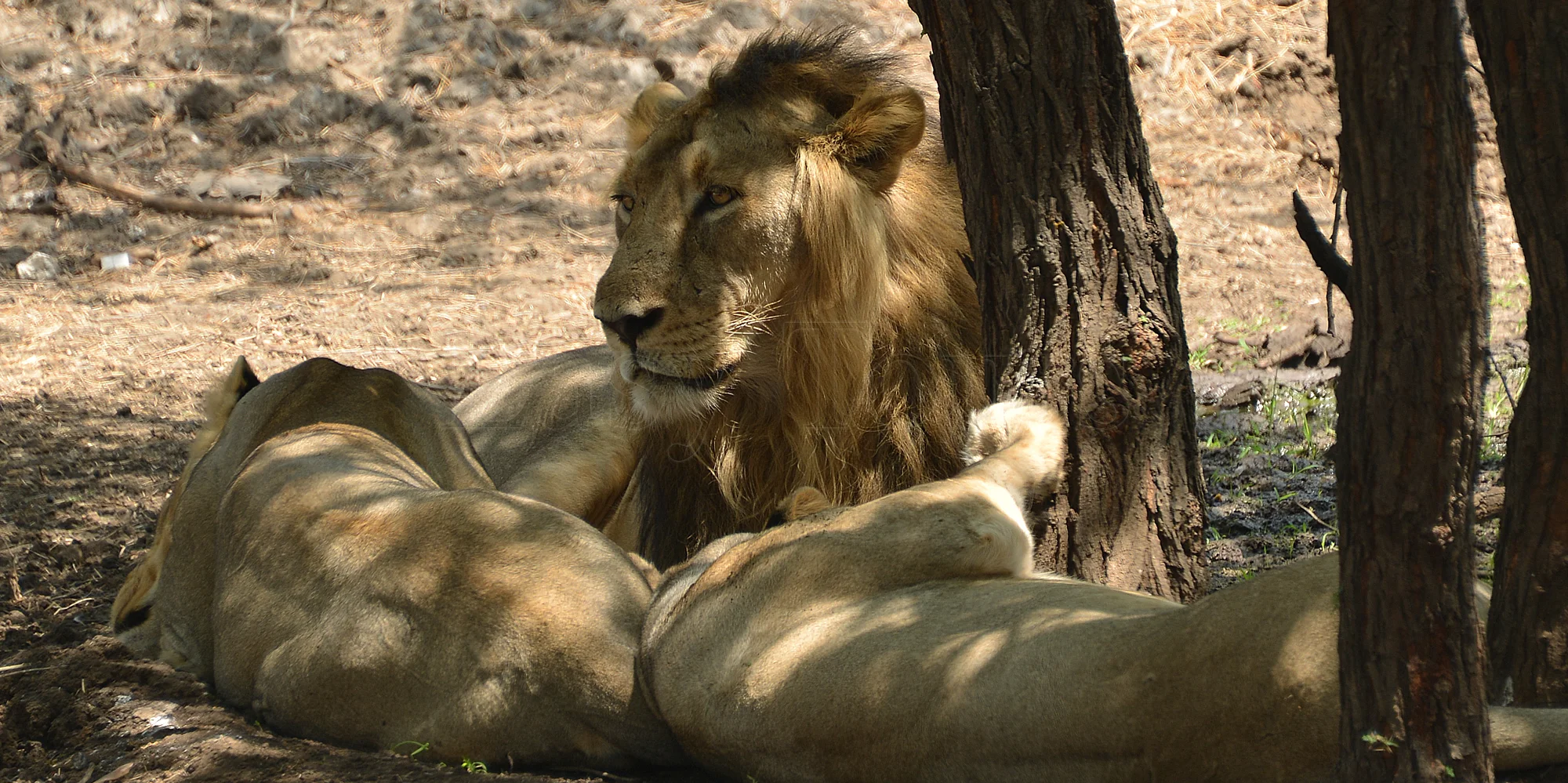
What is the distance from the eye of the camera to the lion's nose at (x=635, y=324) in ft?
11.6

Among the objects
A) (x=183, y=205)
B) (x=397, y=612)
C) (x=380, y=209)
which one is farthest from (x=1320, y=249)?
(x=183, y=205)

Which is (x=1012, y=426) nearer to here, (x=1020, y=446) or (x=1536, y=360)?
(x=1020, y=446)

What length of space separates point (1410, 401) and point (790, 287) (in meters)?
2.13

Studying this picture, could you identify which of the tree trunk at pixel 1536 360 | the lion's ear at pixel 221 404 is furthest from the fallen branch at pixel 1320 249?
the lion's ear at pixel 221 404

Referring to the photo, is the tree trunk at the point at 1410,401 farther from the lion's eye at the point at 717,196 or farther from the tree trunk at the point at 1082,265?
the lion's eye at the point at 717,196

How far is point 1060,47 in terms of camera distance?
3.25 metres

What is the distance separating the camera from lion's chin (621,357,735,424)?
3.61 metres

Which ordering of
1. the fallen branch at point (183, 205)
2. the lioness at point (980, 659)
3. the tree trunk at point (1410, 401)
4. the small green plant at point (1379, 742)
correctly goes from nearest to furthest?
the tree trunk at point (1410, 401) < the small green plant at point (1379, 742) < the lioness at point (980, 659) < the fallen branch at point (183, 205)

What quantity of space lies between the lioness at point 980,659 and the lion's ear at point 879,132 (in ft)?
2.36

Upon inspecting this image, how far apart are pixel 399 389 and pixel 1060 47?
7.44ft

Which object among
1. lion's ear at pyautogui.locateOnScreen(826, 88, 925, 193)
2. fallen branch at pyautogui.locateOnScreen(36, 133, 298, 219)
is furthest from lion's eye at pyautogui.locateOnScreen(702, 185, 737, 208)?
fallen branch at pyautogui.locateOnScreen(36, 133, 298, 219)

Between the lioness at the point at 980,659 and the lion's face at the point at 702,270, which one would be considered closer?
the lioness at the point at 980,659

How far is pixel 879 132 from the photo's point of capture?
3.70 metres

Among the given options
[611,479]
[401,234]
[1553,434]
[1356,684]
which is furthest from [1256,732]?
[401,234]
